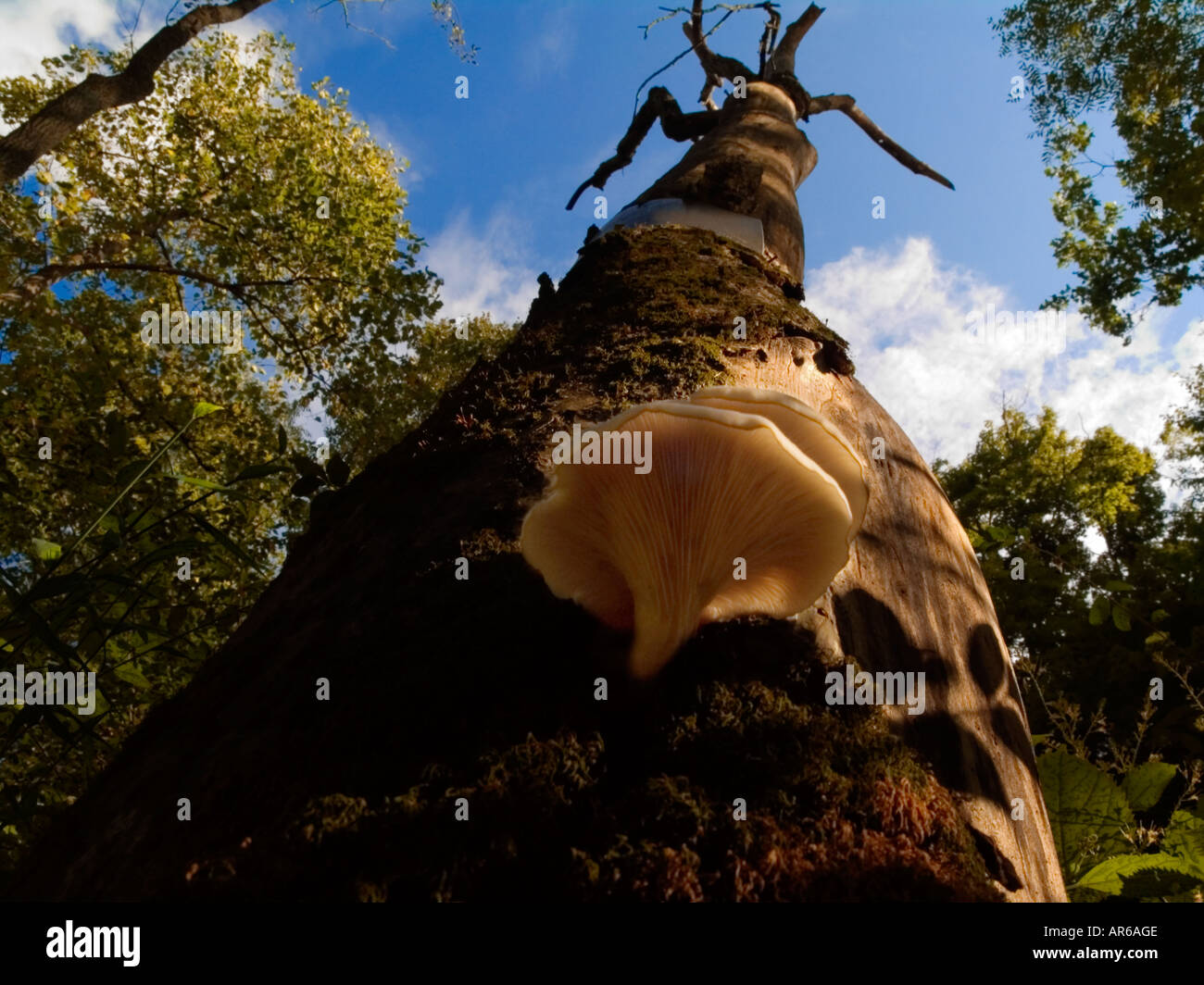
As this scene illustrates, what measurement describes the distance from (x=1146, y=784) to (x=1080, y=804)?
0.29 metres

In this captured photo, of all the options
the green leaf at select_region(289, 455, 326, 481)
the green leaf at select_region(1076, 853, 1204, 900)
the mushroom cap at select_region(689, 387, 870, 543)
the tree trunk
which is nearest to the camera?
the tree trunk

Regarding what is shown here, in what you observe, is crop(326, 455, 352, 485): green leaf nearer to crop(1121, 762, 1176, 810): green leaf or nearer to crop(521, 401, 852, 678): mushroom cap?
crop(521, 401, 852, 678): mushroom cap

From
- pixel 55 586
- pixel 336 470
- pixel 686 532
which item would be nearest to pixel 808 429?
pixel 686 532

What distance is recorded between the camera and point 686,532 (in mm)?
1151

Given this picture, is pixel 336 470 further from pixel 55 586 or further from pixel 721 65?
pixel 721 65

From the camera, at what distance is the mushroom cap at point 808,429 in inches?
41.3

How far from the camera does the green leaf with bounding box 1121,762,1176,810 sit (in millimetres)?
2133

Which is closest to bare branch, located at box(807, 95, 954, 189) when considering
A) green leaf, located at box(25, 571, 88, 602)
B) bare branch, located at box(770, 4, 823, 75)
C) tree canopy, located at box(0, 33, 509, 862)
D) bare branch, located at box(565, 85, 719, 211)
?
bare branch, located at box(770, 4, 823, 75)

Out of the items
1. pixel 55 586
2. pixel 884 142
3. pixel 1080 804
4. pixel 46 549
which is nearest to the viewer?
pixel 55 586

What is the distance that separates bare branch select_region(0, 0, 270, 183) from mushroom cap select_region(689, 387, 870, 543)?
7074 mm

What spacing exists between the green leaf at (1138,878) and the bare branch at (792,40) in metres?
6.60

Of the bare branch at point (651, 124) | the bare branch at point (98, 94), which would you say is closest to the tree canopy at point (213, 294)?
the bare branch at point (98, 94)

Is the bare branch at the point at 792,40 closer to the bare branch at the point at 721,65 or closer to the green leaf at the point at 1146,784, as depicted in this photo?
the bare branch at the point at 721,65
